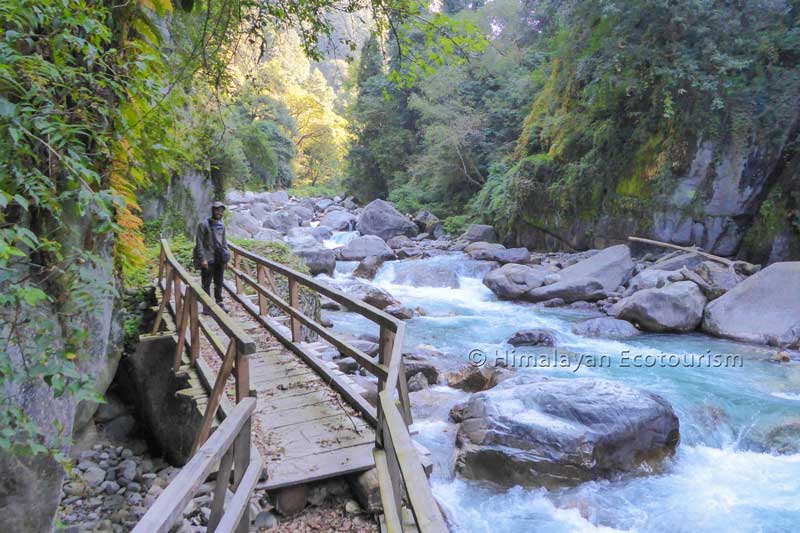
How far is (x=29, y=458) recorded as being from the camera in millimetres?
3016

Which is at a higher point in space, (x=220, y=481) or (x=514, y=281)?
(x=220, y=481)

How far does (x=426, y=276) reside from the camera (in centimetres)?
1603

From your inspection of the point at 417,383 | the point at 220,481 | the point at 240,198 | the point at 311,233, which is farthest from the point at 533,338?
the point at 240,198

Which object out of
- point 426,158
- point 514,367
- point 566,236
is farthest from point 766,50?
point 426,158

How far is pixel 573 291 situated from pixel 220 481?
11956mm

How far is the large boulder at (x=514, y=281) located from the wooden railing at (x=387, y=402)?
27.0 ft

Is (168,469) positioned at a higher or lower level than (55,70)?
lower

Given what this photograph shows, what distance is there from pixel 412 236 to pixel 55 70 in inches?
844

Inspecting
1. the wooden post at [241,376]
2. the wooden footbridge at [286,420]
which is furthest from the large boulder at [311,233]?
the wooden post at [241,376]

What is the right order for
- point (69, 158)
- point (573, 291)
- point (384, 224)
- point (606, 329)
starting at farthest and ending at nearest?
point (384, 224) < point (573, 291) < point (606, 329) < point (69, 158)

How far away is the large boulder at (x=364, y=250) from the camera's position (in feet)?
61.2

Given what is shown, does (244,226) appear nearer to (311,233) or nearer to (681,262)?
(311,233)

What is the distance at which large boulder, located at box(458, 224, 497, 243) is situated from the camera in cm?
2036

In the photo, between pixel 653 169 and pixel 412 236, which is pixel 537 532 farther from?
pixel 412 236
